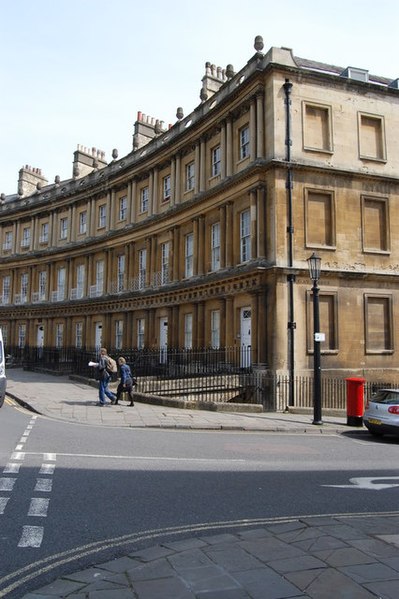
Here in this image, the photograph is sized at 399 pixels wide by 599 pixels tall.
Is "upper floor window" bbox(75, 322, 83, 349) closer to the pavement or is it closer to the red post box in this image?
the red post box

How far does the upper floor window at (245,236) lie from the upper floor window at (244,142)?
258cm

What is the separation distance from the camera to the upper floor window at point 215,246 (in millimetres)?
23438

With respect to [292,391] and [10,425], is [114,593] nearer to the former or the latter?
[10,425]

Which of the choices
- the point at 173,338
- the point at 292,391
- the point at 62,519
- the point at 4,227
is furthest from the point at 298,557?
the point at 4,227

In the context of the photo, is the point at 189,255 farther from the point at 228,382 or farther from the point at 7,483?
the point at 7,483

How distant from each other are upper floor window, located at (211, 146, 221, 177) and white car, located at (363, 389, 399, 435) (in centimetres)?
1414

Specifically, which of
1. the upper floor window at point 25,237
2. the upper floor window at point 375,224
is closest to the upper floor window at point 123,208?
the upper floor window at point 25,237

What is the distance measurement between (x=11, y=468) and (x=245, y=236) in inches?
620

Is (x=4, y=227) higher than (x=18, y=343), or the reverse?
(x=4, y=227)

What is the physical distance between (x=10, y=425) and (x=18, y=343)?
29.9 metres

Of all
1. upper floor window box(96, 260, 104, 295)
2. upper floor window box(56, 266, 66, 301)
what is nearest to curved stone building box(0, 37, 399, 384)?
upper floor window box(96, 260, 104, 295)

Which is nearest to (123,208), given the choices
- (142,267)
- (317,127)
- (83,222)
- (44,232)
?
(142,267)

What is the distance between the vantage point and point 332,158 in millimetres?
20703

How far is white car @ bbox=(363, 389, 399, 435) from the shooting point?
1227 cm
